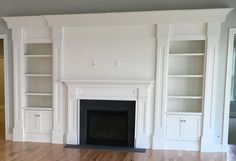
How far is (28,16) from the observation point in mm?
4547

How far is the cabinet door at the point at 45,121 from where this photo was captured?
15.4 ft

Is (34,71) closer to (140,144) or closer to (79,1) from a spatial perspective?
(79,1)

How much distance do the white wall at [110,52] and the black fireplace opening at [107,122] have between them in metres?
0.52

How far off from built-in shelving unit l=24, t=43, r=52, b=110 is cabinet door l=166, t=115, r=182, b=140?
7.74 feet

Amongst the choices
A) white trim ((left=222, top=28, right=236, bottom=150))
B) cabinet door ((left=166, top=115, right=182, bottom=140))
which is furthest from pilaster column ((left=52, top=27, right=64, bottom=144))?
white trim ((left=222, top=28, right=236, bottom=150))

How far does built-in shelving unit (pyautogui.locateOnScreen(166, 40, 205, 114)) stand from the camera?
4.46 meters

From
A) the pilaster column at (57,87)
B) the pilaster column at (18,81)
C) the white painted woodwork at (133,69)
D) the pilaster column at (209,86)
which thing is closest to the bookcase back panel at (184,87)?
the white painted woodwork at (133,69)

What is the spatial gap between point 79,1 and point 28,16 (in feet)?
3.29

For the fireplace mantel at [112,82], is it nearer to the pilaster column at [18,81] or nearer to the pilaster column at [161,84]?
the pilaster column at [161,84]

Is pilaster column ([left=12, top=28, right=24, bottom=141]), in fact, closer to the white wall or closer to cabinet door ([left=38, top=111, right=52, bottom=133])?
cabinet door ([left=38, top=111, right=52, bottom=133])

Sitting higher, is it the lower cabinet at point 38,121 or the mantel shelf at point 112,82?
the mantel shelf at point 112,82

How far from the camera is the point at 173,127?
4.37 meters

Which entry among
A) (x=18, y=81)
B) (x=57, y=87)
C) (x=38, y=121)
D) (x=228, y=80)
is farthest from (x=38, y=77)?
(x=228, y=80)

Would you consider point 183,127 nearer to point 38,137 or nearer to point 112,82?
point 112,82
